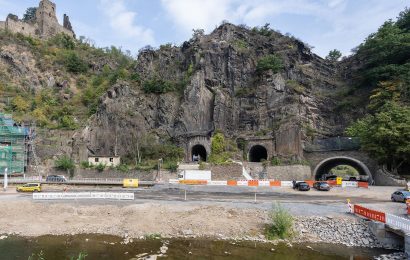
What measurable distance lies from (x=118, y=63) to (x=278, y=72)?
188 ft

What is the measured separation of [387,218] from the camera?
22.0 meters

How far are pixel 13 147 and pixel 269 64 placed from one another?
164ft

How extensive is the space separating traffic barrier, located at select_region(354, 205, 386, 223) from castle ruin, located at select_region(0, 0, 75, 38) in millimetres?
103611

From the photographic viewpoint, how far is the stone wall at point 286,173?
5278 cm

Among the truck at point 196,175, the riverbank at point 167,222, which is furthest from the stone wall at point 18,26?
the riverbank at point 167,222

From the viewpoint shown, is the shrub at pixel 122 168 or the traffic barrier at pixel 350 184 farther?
the shrub at pixel 122 168

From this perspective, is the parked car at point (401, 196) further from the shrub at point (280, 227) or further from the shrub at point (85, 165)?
the shrub at point (85, 165)

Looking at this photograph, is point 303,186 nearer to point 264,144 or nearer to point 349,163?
point 264,144

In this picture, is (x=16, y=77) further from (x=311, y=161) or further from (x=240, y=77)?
(x=311, y=161)

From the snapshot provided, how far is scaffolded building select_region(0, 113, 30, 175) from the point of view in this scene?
54562 millimetres

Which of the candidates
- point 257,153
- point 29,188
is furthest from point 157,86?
point 29,188

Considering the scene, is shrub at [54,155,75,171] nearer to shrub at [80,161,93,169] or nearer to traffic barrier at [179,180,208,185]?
shrub at [80,161,93,169]

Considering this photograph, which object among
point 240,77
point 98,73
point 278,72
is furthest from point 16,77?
point 278,72

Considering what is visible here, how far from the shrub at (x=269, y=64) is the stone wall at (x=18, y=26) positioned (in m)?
72.5
